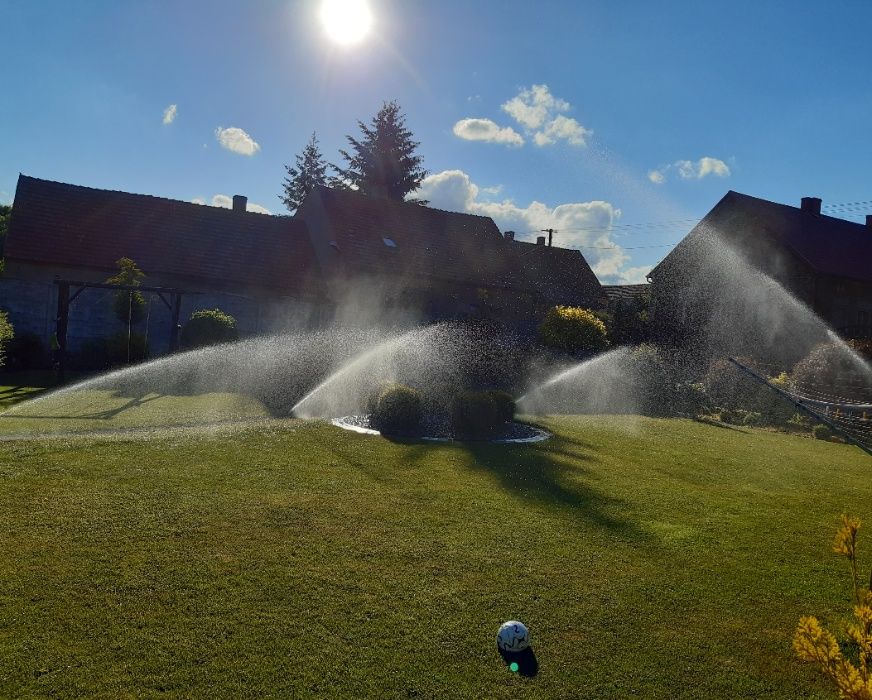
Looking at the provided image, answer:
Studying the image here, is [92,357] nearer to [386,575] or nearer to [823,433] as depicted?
[386,575]

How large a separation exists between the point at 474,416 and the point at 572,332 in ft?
42.5

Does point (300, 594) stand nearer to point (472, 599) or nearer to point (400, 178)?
point (472, 599)

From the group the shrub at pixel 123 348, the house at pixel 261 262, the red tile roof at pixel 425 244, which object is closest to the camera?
the shrub at pixel 123 348

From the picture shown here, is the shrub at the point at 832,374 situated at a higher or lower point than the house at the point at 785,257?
lower

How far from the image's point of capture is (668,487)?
28.0ft

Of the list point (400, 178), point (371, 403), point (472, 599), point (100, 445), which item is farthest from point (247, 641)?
point (400, 178)

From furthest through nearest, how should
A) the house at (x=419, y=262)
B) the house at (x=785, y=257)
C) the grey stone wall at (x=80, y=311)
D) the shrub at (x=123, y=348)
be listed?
the house at (x=785, y=257)
the house at (x=419, y=262)
the grey stone wall at (x=80, y=311)
the shrub at (x=123, y=348)

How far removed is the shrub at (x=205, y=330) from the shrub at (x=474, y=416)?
11.1 m

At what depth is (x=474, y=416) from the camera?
39.3 feet

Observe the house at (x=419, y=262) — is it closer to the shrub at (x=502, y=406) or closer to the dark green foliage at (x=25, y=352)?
the dark green foliage at (x=25, y=352)

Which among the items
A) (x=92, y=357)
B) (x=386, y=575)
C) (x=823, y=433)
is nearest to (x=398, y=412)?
(x=386, y=575)

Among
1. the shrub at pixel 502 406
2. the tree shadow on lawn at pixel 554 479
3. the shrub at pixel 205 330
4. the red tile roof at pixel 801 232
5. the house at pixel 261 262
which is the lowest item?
the tree shadow on lawn at pixel 554 479

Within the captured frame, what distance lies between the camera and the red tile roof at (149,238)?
22.7m

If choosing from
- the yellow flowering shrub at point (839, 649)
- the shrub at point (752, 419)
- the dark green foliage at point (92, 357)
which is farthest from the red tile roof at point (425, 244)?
the yellow flowering shrub at point (839, 649)
